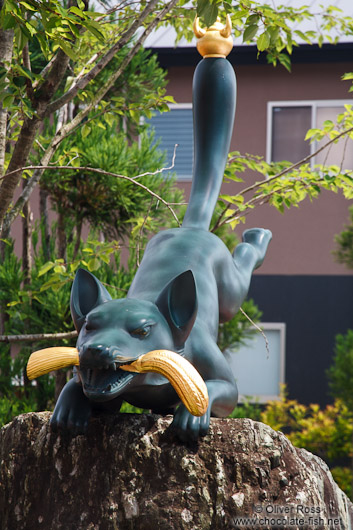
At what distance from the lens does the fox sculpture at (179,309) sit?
159 centimetres

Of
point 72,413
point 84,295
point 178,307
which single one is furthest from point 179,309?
point 72,413

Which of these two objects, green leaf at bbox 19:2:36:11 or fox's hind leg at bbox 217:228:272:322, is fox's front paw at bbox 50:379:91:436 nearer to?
fox's hind leg at bbox 217:228:272:322

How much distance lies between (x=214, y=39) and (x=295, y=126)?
5072 millimetres

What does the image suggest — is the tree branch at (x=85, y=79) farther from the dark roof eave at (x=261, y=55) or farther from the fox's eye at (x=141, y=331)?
the dark roof eave at (x=261, y=55)

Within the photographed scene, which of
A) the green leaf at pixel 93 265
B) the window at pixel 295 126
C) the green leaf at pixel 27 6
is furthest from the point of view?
the window at pixel 295 126

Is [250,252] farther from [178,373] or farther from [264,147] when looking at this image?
[264,147]

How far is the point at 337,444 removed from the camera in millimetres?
6465

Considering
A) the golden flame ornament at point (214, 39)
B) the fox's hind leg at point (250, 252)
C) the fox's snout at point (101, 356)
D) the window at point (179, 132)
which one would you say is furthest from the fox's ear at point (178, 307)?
the window at point (179, 132)

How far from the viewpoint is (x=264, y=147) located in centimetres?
717

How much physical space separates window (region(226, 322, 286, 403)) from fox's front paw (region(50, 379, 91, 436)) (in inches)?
210

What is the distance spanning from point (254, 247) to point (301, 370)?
15.8 feet

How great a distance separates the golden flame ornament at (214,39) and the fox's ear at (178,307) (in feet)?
3.28

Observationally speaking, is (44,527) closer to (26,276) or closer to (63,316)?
(63,316)

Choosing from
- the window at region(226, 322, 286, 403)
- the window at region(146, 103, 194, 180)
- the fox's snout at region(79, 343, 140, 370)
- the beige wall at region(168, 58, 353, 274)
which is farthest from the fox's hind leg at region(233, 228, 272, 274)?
the window at region(146, 103, 194, 180)
